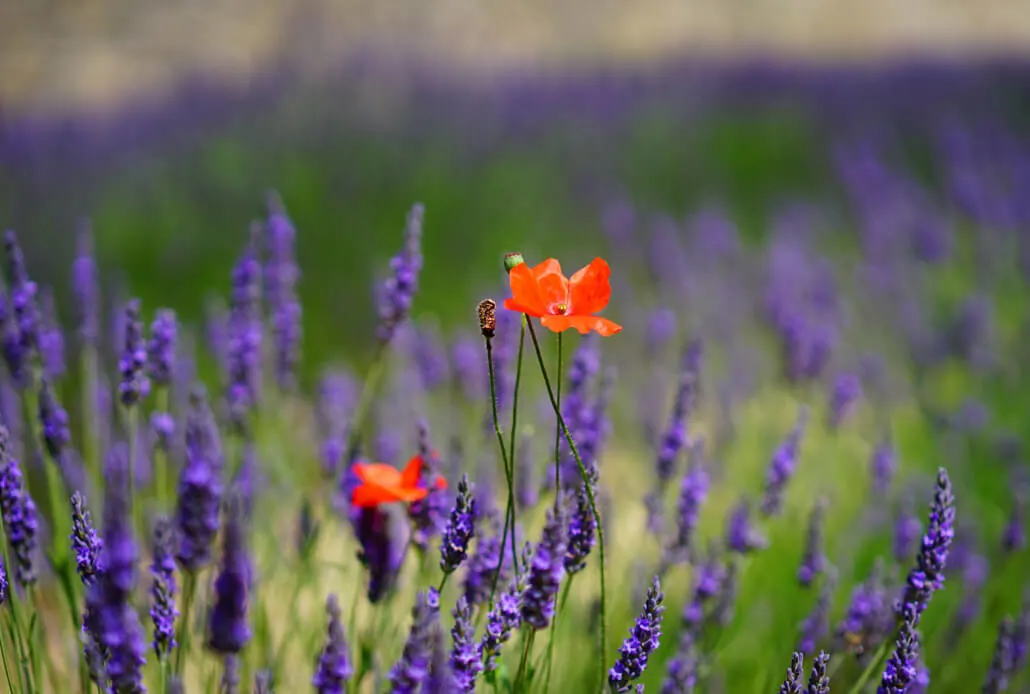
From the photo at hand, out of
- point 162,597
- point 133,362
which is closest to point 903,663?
point 162,597

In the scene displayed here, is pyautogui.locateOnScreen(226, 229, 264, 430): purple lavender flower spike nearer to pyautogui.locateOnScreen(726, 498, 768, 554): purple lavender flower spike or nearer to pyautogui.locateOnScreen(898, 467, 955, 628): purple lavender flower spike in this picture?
pyautogui.locateOnScreen(726, 498, 768, 554): purple lavender flower spike

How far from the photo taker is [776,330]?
345cm

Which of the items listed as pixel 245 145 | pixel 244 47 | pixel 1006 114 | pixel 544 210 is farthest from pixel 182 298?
pixel 1006 114

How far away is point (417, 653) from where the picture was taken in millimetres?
928

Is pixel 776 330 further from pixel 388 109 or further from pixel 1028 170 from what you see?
pixel 388 109

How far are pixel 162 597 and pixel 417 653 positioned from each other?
14.1 inches

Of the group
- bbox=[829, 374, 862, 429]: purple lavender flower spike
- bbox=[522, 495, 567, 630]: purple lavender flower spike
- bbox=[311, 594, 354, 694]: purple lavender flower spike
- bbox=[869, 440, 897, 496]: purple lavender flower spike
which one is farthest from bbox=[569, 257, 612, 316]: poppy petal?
bbox=[829, 374, 862, 429]: purple lavender flower spike

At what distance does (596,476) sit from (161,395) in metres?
0.88

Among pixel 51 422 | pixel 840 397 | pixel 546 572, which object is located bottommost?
pixel 546 572

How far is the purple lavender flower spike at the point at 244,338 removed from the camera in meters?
1.74

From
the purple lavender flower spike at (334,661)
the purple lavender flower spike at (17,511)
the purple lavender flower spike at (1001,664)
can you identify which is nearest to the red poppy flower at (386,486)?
the purple lavender flower spike at (334,661)

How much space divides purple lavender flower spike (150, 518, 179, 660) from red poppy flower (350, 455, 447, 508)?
0.80 ft

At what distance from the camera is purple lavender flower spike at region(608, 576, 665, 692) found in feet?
3.62

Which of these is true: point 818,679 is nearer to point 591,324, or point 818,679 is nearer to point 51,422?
point 591,324
